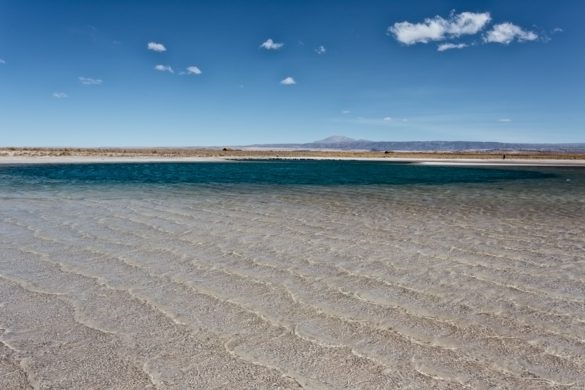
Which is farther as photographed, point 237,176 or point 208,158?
point 208,158

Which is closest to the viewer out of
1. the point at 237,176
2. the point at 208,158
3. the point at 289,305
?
the point at 289,305

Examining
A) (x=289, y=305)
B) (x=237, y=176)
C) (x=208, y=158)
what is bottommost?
(x=289, y=305)

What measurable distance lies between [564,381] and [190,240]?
242 inches

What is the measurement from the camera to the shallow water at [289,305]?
10.9ft

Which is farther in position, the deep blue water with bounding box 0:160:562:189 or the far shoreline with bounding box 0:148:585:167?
the far shoreline with bounding box 0:148:585:167

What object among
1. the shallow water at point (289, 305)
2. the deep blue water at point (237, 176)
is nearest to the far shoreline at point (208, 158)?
the deep blue water at point (237, 176)

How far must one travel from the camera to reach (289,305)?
468 centimetres

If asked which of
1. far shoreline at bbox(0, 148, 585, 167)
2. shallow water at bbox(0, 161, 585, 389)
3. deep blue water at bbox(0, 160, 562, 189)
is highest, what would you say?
far shoreline at bbox(0, 148, 585, 167)

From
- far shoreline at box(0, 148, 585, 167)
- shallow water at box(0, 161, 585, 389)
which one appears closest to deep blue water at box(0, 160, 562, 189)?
shallow water at box(0, 161, 585, 389)

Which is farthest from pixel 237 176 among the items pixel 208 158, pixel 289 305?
pixel 208 158

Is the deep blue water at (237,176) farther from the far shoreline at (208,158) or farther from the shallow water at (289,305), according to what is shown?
the far shoreline at (208,158)

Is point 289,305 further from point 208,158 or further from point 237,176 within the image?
point 208,158

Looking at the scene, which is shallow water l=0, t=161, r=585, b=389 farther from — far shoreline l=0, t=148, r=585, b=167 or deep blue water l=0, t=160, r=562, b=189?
far shoreline l=0, t=148, r=585, b=167

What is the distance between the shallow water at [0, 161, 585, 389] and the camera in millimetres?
3309
